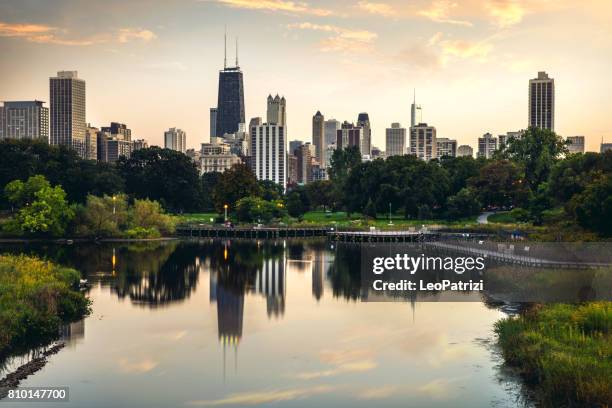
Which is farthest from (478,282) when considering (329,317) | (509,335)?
(509,335)

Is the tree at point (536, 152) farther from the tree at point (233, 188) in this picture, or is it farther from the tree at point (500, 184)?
the tree at point (233, 188)

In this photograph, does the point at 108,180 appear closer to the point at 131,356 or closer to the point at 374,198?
the point at 374,198

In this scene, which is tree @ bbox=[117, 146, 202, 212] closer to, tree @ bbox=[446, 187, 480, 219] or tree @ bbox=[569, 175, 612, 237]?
tree @ bbox=[446, 187, 480, 219]

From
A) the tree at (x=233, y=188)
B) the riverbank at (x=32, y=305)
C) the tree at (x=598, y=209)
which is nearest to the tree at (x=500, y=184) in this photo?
the tree at (x=233, y=188)

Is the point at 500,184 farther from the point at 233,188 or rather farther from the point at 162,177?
the point at 162,177

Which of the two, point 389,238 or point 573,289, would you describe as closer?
point 573,289

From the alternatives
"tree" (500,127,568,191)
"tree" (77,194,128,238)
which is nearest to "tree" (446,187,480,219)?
"tree" (500,127,568,191)

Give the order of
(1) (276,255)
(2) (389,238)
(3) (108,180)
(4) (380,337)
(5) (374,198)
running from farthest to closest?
(5) (374,198), (3) (108,180), (2) (389,238), (1) (276,255), (4) (380,337)

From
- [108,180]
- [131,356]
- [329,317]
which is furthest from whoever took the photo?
[108,180]
